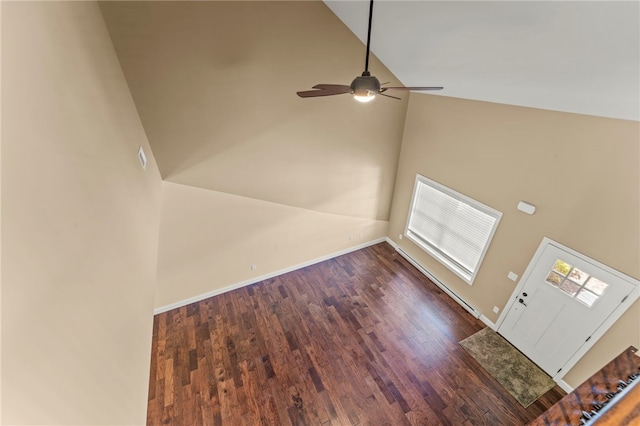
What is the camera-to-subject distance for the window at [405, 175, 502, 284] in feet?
14.4

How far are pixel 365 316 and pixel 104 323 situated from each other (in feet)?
12.2

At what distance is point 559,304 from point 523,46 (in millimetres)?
3325

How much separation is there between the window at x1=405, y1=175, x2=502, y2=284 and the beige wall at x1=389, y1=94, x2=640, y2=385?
0.15 m

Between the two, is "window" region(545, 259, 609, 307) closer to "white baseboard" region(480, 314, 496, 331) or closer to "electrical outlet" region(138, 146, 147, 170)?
"white baseboard" region(480, 314, 496, 331)

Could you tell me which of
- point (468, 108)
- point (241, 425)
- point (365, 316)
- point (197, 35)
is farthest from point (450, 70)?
point (241, 425)

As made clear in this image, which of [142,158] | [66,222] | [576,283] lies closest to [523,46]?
[576,283]

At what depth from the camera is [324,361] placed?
155 inches

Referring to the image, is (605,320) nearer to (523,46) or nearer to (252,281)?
(523,46)

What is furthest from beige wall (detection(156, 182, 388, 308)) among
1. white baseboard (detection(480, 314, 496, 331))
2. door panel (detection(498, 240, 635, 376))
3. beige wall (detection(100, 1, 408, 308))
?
door panel (detection(498, 240, 635, 376))

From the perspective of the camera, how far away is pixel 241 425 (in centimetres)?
324

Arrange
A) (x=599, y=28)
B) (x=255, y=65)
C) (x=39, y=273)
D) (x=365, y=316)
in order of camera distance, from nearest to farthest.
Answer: (x=39, y=273) → (x=599, y=28) → (x=255, y=65) → (x=365, y=316)

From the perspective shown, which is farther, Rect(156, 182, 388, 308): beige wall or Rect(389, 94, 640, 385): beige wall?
Rect(156, 182, 388, 308): beige wall

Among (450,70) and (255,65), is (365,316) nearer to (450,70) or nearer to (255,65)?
(450,70)

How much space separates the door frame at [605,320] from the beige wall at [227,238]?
3.06m
